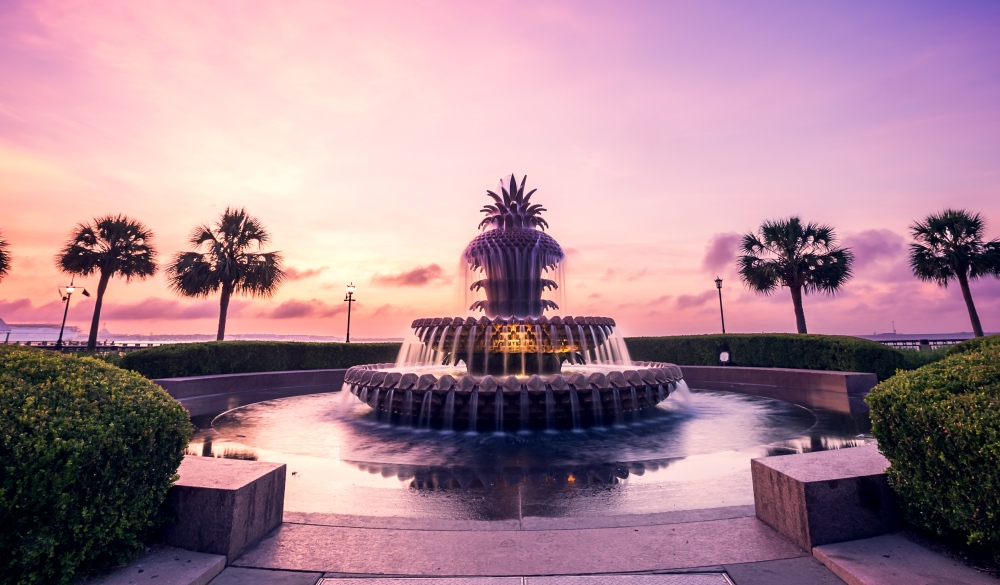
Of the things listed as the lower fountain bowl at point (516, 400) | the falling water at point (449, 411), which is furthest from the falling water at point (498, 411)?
the falling water at point (449, 411)

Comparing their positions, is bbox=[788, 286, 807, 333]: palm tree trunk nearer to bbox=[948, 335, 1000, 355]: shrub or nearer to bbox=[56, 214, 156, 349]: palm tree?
bbox=[948, 335, 1000, 355]: shrub

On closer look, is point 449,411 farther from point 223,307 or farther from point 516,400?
point 223,307

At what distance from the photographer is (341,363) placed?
70.5 feet

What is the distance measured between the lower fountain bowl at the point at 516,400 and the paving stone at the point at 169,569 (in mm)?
5412

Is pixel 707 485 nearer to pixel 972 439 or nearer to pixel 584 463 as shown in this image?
pixel 584 463

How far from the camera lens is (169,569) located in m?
2.77

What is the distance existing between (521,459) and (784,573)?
377 centimetres

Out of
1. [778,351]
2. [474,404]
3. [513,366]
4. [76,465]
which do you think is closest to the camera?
[76,465]

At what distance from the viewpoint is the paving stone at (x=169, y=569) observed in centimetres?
260

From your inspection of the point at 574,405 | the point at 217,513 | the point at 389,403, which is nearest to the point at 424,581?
the point at 217,513

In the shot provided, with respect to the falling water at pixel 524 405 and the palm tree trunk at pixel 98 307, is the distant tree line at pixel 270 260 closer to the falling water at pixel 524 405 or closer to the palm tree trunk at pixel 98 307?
the palm tree trunk at pixel 98 307

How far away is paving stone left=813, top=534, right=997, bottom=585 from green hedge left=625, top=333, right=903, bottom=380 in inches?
616

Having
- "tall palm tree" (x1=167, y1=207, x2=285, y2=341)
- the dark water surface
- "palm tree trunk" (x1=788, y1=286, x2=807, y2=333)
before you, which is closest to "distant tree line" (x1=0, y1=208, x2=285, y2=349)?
"tall palm tree" (x1=167, y1=207, x2=285, y2=341)

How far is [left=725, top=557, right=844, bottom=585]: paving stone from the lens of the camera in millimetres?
2740
